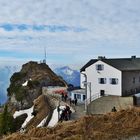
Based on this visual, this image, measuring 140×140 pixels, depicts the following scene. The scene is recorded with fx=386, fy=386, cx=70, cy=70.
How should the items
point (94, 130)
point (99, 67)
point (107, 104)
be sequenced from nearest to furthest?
point (94, 130), point (107, 104), point (99, 67)

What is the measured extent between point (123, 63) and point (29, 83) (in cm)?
3051

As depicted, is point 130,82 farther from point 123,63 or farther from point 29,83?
point 29,83

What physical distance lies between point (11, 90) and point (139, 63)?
38.4 m

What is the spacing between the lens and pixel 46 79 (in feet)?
309

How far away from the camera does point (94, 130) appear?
1878cm

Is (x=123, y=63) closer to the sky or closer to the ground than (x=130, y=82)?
closer to the sky

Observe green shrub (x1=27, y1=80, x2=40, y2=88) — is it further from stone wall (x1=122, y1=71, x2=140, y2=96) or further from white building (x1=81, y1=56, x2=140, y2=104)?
stone wall (x1=122, y1=71, x2=140, y2=96)

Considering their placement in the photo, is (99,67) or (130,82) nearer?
(130,82)

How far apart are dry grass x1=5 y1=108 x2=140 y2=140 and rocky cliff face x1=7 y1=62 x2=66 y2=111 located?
6059cm

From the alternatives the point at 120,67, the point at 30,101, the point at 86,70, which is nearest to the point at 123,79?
the point at 120,67

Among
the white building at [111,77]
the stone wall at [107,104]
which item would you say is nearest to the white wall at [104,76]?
the white building at [111,77]

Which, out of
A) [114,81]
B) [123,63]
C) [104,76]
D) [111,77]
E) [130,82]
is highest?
[123,63]

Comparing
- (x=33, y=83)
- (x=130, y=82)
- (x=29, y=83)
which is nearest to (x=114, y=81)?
(x=130, y=82)

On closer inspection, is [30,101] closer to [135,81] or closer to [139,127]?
[135,81]
